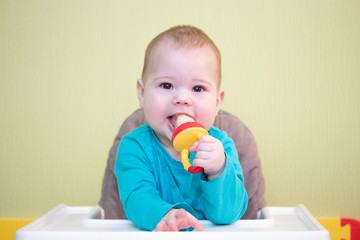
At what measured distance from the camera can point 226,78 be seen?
1.43 meters

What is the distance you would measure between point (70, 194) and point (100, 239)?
896mm

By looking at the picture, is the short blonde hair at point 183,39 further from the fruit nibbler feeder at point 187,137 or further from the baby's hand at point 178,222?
the baby's hand at point 178,222

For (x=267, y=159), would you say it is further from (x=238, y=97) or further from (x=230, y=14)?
(x=230, y=14)

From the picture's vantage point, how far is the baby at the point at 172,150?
0.74 metres

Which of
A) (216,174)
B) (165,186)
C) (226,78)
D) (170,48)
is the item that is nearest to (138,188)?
(165,186)

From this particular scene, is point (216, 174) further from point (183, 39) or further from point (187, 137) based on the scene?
point (183, 39)

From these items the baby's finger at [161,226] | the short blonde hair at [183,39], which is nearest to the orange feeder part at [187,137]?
the baby's finger at [161,226]

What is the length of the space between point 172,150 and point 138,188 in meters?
0.13

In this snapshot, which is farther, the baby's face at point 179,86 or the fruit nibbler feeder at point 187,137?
the baby's face at point 179,86

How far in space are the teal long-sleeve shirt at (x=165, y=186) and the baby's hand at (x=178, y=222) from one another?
0.08 ft

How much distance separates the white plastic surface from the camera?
633 mm

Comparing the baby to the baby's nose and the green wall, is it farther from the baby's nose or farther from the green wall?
the green wall

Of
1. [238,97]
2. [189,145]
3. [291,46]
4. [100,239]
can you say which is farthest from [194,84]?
[291,46]

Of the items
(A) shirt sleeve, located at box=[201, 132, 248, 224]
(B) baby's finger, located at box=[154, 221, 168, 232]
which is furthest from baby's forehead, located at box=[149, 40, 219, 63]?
(B) baby's finger, located at box=[154, 221, 168, 232]
